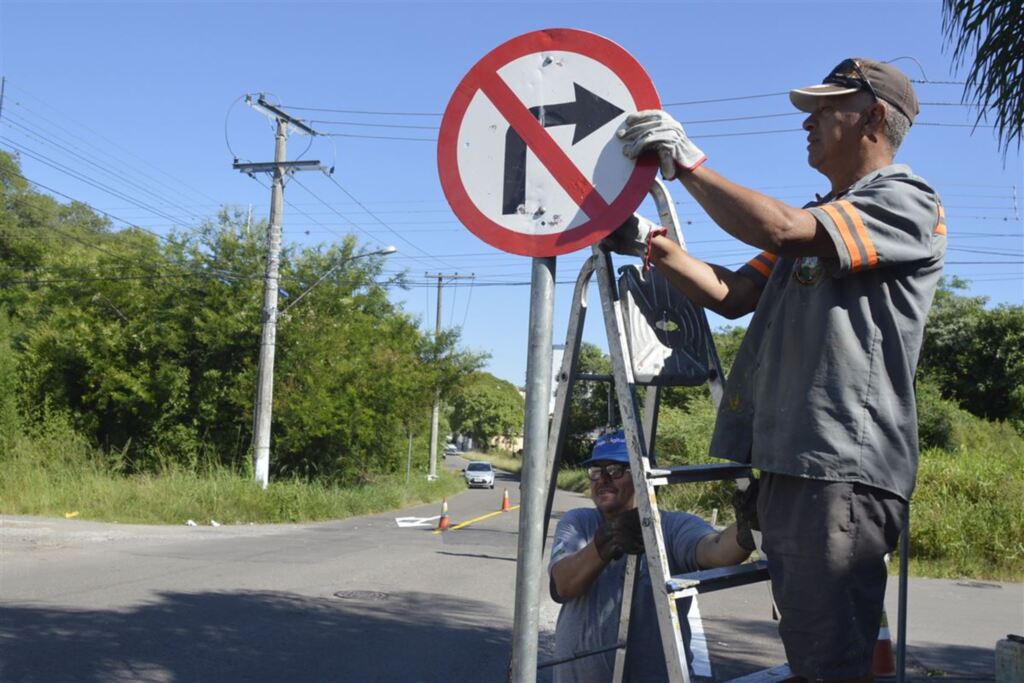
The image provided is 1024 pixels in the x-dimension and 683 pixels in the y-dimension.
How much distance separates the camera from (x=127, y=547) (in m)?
14.4

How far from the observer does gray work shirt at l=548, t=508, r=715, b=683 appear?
3225 mm

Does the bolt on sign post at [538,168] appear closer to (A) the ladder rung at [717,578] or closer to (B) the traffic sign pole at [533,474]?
(B) the traffic sign pole at [533,474]

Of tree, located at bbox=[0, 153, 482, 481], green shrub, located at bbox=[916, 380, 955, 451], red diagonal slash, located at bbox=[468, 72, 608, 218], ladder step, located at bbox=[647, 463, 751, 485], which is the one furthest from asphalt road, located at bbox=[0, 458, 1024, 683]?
tree, located at bbox=[0, 153, 482, 481]

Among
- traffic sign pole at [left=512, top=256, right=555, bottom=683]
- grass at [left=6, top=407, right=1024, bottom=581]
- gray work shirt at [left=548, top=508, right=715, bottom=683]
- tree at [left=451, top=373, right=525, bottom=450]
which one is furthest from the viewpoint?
tree at [left=451, top=373, right=525, bottom=450]

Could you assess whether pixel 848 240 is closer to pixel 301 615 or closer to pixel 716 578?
pixel 716 578

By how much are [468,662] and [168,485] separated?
Answer: 55.7 feet

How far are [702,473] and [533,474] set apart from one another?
0.47 meters

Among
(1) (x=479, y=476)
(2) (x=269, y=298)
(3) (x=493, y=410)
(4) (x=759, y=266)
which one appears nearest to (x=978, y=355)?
(2) (x=269, y=298)

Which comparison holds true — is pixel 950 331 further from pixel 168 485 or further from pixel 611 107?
pixel 611 107

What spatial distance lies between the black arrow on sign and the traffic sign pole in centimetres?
19

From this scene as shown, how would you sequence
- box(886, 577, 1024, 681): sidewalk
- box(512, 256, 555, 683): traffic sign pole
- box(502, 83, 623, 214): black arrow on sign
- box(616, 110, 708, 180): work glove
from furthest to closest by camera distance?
box(886, 577, 1024, 681): sidewalk < box(502, 83, 623, 214): black arrow on sign < box(512, 256, 555, 683): traffic sign pole < box(616, 110, 708, 180): work glove

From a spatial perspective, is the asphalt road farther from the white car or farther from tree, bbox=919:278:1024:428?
the white car

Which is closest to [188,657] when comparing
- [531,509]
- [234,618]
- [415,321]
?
[234,618]

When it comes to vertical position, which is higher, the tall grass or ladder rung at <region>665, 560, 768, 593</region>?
ladder rung at <region>665, 560, 768, 593</region>
